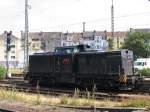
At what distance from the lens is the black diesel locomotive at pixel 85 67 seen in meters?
29.1

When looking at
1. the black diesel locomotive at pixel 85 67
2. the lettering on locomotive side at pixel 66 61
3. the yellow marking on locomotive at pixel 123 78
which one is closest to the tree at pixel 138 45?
the black diesel locomotive at pixel 85 67

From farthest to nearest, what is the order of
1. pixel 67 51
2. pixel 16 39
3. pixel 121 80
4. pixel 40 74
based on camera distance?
pixel 16 39 < pixel 40 74 < pixel 67 51 < pixel 121 80

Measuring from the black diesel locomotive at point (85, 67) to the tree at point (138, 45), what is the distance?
62234mm

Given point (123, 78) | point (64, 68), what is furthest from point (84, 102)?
point (64, 68)

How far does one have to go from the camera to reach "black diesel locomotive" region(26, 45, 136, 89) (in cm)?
2909

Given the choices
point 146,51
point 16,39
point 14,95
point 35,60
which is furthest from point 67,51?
point 16,39

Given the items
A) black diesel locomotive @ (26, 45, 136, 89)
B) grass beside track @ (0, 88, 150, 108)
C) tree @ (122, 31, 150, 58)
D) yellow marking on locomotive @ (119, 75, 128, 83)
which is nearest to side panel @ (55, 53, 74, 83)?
black diesel locomotive @ (26, 45, 136, 89)

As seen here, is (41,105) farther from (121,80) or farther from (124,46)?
(124,46)

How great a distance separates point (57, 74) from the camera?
3397 centimetres

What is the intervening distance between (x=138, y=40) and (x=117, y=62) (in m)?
70.4

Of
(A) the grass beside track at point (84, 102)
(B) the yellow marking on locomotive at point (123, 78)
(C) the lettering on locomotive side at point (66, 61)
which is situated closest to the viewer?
(A) the grass beside track at point (84, 102)

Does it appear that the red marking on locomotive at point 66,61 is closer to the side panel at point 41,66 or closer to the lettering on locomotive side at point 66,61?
the lettering on locomotive side at point 66,61

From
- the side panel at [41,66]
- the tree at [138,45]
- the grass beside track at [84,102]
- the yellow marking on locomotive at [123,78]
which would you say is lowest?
the grass beside track at [84,102]

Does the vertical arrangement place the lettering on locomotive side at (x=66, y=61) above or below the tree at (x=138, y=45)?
below
